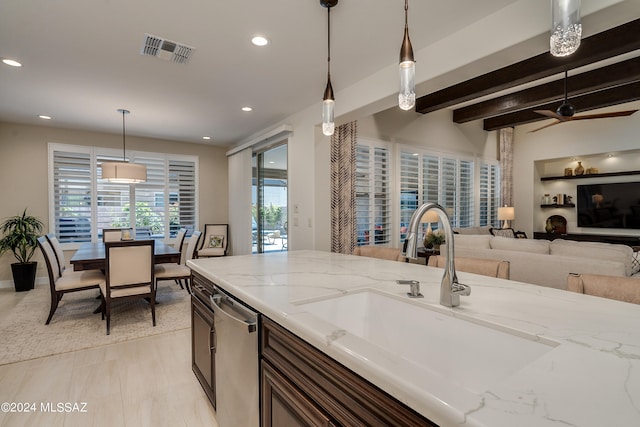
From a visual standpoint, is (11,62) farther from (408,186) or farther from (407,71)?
(408,186)

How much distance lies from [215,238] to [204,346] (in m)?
4.65

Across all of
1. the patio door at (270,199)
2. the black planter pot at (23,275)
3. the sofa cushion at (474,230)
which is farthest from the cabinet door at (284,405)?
the black planter pot at (23,275)

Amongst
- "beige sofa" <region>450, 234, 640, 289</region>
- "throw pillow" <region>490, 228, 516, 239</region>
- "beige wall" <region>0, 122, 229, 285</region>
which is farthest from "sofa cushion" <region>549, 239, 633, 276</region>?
"beige wall" <region>0, 122, 229, 285</region>

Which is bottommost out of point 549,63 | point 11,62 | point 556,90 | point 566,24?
point 566,24

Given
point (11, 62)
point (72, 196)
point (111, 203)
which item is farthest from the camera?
point (111, 203)

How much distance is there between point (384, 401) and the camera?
72 cm

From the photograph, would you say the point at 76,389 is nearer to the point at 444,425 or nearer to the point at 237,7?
the point at 444,425

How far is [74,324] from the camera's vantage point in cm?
340

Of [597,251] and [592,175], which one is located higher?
[592,175]

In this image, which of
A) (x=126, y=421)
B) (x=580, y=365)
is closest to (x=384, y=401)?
(x=580, y=365)

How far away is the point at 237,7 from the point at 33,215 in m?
5.23

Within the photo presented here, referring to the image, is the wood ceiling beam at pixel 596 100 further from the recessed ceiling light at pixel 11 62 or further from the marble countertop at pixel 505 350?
the recessed ceiling light at pixel 11 62

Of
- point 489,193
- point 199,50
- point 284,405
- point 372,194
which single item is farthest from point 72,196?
point 489,193

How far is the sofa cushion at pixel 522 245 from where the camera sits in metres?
3.31
